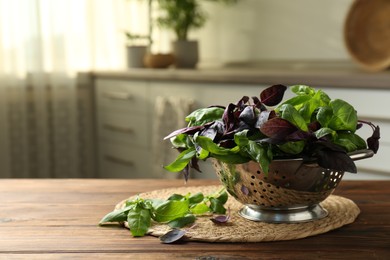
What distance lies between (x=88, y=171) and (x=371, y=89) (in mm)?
1967

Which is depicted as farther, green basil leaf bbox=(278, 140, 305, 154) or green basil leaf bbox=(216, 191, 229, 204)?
green basil leaf bbox=(216, 191, 229, 204)

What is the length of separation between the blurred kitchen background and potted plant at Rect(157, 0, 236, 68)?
0.14ft

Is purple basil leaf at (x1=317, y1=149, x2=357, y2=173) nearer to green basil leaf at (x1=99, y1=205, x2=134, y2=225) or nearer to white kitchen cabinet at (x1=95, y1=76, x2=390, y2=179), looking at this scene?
green basil leaf at (x1=99, y1=205, x2=134, y2=225)

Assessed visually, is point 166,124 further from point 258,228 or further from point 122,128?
point 258,228

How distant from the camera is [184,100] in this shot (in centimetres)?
326

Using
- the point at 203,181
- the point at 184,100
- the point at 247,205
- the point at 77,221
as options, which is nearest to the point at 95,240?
the point at 77,221

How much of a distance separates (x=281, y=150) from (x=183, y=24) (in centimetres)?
277

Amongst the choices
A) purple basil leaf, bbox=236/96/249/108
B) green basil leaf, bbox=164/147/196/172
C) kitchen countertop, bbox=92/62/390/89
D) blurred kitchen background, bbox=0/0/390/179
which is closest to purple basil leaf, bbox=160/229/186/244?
green basil leaf, bbox=164/147/196/172

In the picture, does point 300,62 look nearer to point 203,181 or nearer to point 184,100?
point 184,100

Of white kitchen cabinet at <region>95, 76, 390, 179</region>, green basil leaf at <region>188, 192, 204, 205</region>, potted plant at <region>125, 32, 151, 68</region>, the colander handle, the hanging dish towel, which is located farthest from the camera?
potted plant at <region>125, 32, 151, 68</region>

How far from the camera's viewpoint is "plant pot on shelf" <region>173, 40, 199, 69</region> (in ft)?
12.2

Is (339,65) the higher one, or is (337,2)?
(337,2)

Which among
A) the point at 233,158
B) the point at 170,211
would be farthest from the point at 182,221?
the point at 233,158

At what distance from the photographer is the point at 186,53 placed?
12.2 feet
